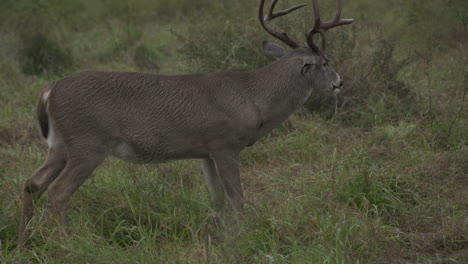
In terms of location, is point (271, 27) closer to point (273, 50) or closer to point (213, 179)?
point (273, 50)

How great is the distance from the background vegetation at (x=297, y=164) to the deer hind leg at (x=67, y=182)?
0.14 metres

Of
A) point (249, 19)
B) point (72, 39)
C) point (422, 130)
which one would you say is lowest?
point (72, 39)

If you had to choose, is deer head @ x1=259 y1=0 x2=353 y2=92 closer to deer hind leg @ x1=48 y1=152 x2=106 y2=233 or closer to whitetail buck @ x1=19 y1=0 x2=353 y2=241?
A: whitetail buck @ x1=19 y1=0 x2=353 y2=241

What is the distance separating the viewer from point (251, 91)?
6.04 meters

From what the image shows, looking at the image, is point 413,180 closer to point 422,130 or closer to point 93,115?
point 422,130

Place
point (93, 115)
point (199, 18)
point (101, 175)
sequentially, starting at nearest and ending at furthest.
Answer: point (93, 115) → point (101, 175) → point (199, 18)

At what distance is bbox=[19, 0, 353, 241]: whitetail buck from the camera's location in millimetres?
5340

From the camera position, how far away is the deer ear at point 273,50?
Answer: 6500mm

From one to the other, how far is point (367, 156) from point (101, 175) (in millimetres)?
2630

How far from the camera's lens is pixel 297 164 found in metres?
6.61

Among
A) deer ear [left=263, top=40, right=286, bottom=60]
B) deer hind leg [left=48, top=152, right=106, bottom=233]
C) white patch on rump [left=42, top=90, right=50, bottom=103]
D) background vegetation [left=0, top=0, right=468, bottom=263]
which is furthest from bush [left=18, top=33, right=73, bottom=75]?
deer hind leg [left=48, top=152, right=106, bottom=233]

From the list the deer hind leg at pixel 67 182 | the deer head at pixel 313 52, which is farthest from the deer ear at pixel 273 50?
the deer hind leg at pixel 67 182

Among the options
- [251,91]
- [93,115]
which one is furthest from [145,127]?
[251,91]

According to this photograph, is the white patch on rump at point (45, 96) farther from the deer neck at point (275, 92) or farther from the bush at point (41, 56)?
the bush at point (41, 56)
